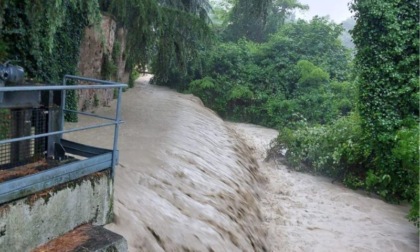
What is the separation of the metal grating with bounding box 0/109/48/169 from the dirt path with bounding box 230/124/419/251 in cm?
458

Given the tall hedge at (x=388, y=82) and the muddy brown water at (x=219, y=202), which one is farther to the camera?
the tall hedge at (x=388, y=82)

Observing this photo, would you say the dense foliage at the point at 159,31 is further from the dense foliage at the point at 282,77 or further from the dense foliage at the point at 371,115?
the dense foliage at the point at 282,77

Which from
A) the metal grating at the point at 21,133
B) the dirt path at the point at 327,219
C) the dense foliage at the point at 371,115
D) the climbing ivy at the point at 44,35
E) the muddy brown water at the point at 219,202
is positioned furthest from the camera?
the dense foliage at the point at 371,115

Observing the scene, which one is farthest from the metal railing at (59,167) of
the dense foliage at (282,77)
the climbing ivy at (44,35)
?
the dense foliage at (282,77)

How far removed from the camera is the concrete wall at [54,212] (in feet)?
10.4

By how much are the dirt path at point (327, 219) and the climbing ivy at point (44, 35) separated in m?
5.19

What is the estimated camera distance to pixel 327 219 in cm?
888

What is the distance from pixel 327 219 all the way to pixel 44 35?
7.13m

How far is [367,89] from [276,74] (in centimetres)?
1137

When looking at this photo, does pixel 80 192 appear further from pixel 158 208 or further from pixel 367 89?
pixel 367 89

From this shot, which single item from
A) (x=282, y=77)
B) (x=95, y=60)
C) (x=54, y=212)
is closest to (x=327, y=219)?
A: (x=54, y=212)

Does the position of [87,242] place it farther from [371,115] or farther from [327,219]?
[371,115]

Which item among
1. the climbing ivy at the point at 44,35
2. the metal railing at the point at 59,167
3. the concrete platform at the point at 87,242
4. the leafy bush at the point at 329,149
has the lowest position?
the leafy bush at the point at 329,149

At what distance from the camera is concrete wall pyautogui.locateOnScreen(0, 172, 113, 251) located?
318cm
